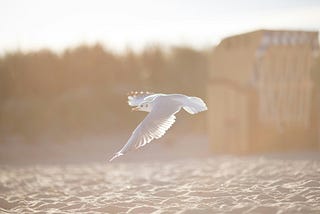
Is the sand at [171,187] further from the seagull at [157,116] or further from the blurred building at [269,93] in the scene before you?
the blurred building at [269,93]

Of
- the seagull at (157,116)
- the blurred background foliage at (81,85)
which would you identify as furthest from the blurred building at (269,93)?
the seagull at (157,116)

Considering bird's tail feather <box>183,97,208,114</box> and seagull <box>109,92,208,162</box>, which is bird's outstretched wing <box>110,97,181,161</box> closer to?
seagull <box>109,92,208,162</box>

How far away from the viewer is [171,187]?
6645mm

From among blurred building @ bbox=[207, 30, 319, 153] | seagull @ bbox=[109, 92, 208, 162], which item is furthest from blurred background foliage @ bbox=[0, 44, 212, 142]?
seagull @ bbox=[109, 92, 208, 162]

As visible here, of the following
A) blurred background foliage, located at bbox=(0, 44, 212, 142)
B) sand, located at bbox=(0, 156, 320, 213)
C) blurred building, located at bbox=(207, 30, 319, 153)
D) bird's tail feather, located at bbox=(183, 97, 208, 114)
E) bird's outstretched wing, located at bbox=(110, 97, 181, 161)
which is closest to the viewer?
bird's outstretched wing, located at bbox=(110, 97, 181, 161)

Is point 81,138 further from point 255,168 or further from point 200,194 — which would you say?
point 200,194

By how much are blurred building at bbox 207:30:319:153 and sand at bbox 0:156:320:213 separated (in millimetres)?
1271

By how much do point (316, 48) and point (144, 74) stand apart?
671 centimetres

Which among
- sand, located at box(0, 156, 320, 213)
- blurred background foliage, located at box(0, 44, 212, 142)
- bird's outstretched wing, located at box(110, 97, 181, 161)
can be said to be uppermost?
blurred background foliage, located at box(0, 44, 212, 142)

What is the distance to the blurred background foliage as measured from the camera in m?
15.2

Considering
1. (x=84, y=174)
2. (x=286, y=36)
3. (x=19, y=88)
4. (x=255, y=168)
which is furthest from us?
(x=19, y=88)

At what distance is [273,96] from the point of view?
36.4ft

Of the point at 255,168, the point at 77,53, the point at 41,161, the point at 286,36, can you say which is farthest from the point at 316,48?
the point at 77,53

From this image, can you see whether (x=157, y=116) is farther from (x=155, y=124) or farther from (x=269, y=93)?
(x=269, y=93)
